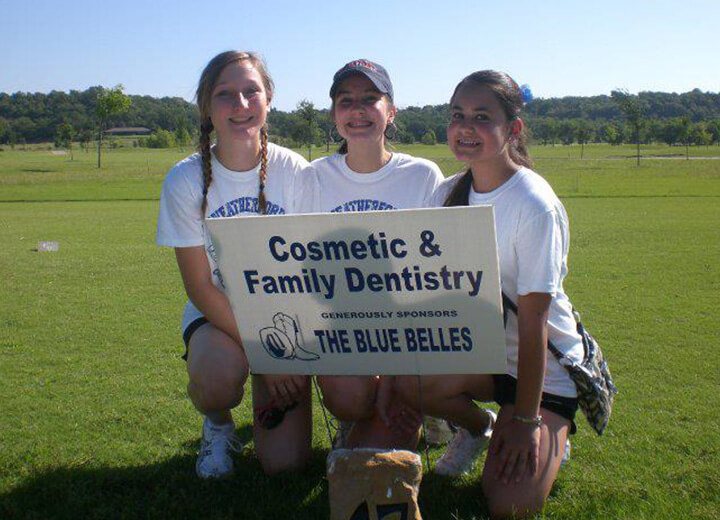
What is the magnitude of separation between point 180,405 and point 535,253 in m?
2.67

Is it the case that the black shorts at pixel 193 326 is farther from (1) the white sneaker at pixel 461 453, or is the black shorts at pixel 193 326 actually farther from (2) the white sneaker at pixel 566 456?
(2) the white sneaker at pixel 566 456

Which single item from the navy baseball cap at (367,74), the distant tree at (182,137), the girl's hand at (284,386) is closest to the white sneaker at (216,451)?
the girl's hand at (284,386)

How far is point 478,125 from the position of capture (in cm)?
342

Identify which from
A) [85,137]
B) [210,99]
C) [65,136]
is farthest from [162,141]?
[210,99]

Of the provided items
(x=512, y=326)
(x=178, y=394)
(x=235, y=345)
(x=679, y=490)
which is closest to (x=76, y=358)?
(x=178, y=394)

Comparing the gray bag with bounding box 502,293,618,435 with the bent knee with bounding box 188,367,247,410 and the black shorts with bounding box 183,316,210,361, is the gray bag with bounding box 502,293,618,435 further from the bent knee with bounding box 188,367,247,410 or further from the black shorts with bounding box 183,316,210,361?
the black shorts with bounding box 183,316,210,361

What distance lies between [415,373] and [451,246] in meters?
0.64

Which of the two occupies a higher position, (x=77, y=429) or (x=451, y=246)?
(x=451, y=246)

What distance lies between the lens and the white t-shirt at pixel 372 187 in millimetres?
3930

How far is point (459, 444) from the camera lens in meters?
3.82

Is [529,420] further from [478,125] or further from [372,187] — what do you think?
[372,187]

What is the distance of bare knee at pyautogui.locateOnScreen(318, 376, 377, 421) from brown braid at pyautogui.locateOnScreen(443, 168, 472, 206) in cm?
93

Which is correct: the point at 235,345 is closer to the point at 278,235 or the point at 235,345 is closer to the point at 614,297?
the point at 278,235

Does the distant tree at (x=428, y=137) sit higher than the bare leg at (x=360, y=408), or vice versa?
the distant tree at (x=428, y=137)
